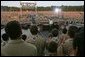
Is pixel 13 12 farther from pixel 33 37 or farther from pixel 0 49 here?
pixel 0 49

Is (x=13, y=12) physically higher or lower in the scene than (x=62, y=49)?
lower

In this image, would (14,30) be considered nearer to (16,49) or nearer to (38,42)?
(16,49)

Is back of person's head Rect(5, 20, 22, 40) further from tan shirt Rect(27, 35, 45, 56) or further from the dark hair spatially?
tan shirt Rect(27, 35, 45, 56)

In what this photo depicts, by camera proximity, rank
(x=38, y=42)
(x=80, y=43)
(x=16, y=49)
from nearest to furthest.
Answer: (x=80, y=43) → (x=16, y=49) → (x=38, y=42)

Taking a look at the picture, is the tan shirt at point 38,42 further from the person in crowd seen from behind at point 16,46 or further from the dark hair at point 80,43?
the dark hair at point 80,43

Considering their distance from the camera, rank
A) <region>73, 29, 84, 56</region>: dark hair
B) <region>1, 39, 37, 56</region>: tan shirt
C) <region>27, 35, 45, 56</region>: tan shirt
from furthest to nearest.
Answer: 1. <region>27, 35, 45, 56</region>: tan shirt
2. <region>1, 39, 37, 56</region>: tan shirt
3. <region>73, 29, 84, 56</region>: dark hair

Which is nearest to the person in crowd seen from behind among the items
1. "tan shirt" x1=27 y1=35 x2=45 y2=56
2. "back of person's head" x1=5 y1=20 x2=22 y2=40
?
"back of person's head" x1=5 y1=20 x2=22 y2=40

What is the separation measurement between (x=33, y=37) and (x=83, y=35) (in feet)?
4.93

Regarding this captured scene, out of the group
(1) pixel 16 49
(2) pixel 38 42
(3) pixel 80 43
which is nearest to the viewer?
(3) pixel 80 43

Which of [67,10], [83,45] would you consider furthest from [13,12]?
[83,45]

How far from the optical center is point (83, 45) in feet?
Result: 6.09

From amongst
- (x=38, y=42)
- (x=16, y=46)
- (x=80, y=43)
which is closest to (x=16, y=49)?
(x=16, y=46)

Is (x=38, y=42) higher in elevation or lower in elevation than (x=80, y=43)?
lower

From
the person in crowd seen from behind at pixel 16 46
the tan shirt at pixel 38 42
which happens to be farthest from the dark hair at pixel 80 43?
the tan shirt at pixel 38 42
